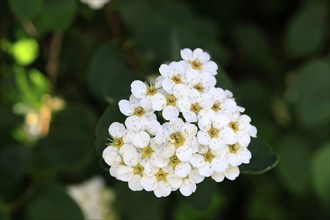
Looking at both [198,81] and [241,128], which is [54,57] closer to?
[198,81]

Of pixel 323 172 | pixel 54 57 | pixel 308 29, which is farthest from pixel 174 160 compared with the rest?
pixel 308 29

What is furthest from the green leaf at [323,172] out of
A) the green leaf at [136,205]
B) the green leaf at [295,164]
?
the green leaf at [136,205]

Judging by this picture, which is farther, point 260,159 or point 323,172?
point 323,172

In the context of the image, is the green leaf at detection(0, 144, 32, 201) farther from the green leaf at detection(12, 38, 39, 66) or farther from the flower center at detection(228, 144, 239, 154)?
the flower center at detection(228, 144, 239, 154)

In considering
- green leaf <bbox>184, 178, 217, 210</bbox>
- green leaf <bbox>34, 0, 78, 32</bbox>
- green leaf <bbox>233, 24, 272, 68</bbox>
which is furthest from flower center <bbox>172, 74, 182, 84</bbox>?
green leaf <bbox>233, 24, 272, 68</bbox>

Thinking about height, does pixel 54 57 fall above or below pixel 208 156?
below

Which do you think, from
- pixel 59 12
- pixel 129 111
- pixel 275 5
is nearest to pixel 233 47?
pixel 275 5
